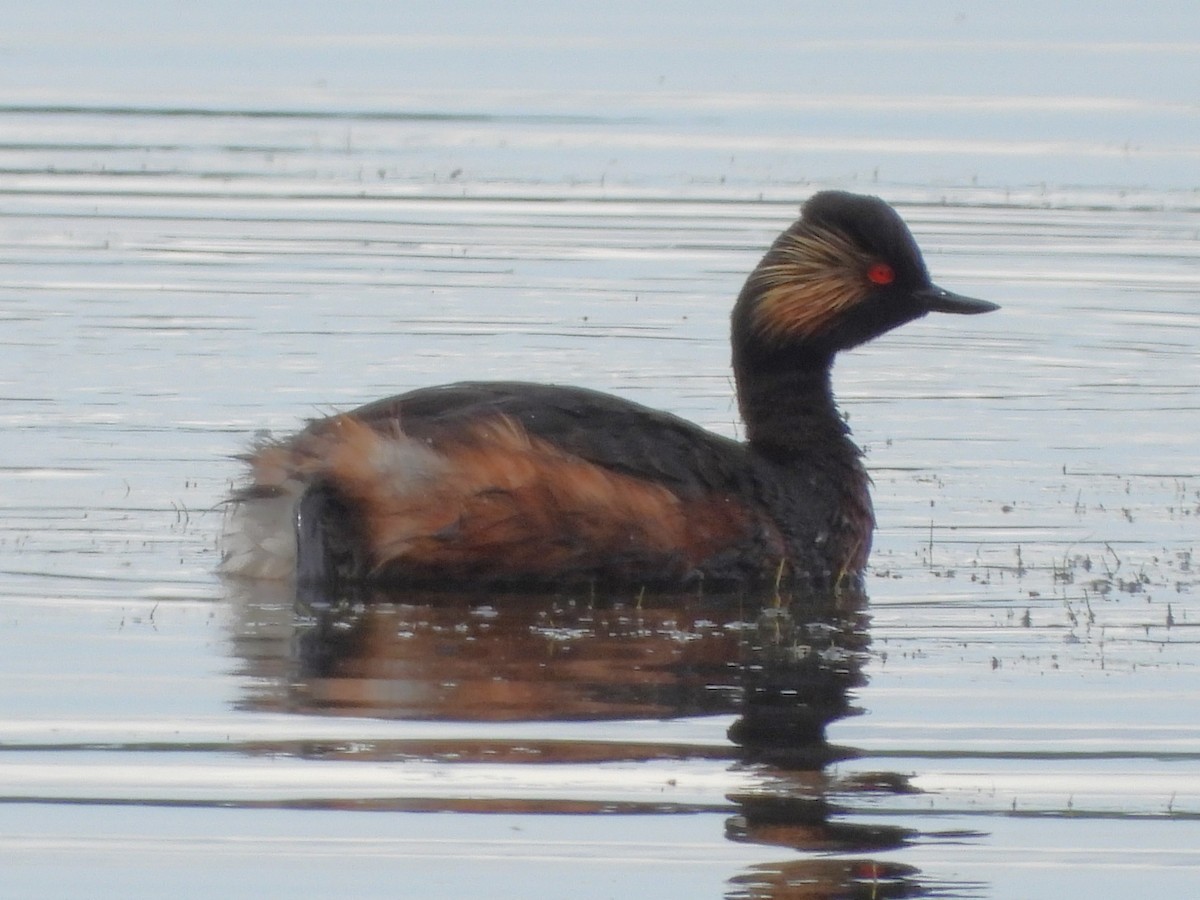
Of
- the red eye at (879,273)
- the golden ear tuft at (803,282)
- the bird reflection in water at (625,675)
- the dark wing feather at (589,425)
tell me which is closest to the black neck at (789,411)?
the golden ear tuft at (803,282)

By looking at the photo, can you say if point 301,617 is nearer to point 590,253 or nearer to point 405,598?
point 405,598

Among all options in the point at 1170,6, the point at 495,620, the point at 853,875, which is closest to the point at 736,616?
the point at 495,620

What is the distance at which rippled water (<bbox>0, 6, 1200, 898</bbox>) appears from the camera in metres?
6.48

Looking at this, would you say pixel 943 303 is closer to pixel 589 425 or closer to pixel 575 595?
pixel 589 425

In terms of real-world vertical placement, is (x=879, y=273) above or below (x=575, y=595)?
above

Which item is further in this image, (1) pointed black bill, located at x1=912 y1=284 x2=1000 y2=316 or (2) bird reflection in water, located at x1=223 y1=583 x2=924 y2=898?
(1) pointed black bill, located at x1=912 y1=284 x2=1000 y2=316

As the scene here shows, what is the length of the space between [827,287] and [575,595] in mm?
1662

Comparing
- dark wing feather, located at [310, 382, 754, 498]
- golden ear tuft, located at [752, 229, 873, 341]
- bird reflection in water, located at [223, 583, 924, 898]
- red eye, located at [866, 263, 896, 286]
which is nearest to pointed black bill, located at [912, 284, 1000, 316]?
red eye, located at [866, 263, 896, 286]

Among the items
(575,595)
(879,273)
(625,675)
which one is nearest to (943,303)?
(879,273)

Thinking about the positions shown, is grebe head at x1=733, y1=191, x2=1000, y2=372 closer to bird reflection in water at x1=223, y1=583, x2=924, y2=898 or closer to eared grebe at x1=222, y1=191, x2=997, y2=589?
eared grebe at x1=222, y1=191, x2=997, y2=589

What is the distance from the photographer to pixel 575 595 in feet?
30.5

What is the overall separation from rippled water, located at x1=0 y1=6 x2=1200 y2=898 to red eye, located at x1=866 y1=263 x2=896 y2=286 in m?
1.01

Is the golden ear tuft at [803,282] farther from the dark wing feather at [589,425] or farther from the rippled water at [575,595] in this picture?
the rippled water at [575,595]

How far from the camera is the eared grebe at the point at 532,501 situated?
910 cm
